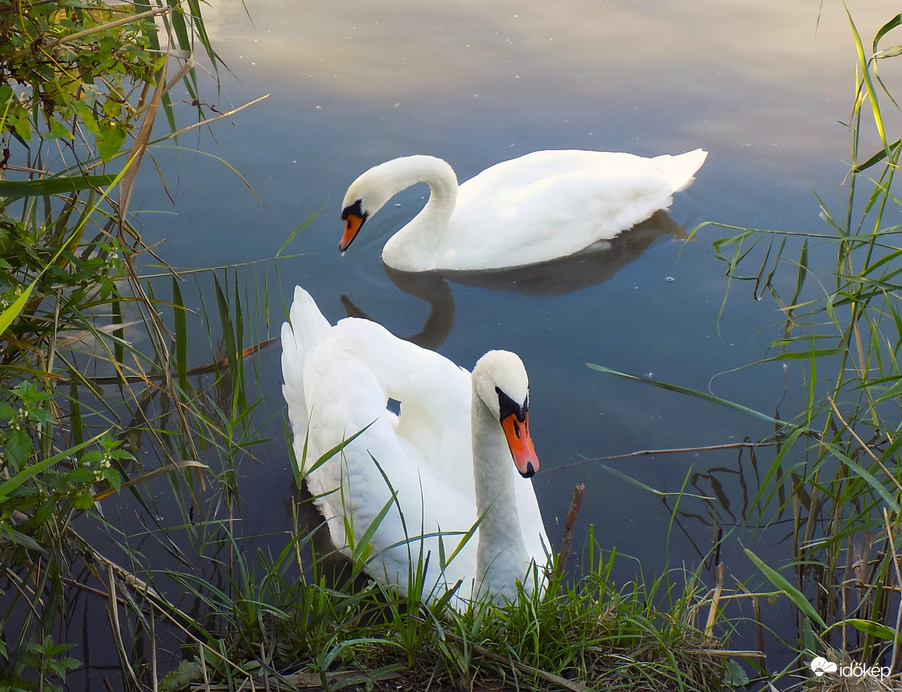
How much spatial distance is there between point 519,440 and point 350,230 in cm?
264

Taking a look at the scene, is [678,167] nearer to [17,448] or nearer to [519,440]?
[519,440]

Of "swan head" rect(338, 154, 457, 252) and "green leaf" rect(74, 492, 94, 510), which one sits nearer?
"green leaf" rect(74, 492, 94, 510)

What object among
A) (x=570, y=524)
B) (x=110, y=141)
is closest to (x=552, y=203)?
(x=570, y=524)

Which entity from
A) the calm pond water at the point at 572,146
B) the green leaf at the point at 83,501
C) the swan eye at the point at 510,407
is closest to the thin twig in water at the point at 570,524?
the swan eye at the point at 510,407

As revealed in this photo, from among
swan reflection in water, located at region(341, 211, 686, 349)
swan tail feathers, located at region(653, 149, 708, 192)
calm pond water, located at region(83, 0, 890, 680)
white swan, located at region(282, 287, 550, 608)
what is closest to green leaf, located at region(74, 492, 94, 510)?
white swan, located at region(282, 287, 550, 608)

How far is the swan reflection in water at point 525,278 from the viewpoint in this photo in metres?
4.93

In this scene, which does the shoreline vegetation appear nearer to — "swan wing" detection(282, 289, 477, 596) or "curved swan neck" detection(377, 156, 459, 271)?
"swan wing" detection(282, 289, 477, 596)

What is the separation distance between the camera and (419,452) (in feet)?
11.3

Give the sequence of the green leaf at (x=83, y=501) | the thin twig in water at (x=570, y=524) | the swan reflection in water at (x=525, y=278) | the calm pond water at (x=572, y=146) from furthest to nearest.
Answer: the swan reflection in water at (x=525, y=278) < the calm pond water at (x=572, y=146) < the thin twig in water at (x=570, y=524) < the green leaf at (x=83, y=501)

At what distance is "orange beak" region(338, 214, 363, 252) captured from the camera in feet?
16.6

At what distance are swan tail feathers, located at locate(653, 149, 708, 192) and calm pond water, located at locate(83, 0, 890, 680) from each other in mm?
248

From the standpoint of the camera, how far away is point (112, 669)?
2.78 metres

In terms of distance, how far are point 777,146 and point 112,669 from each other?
197 inches

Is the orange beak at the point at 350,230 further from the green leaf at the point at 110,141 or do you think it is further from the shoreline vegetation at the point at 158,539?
the green leaf at the point at 110,141
